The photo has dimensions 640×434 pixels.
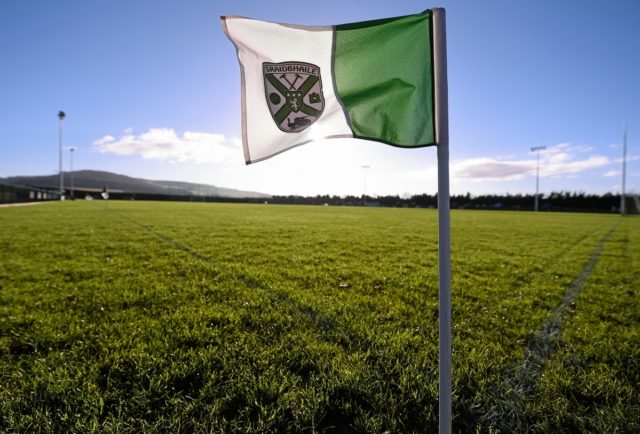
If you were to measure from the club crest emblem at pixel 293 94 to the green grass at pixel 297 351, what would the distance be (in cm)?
196

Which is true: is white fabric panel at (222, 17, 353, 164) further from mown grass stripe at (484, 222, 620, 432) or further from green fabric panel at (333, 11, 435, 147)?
mown grass stripe at (484, 222, 620, 432)

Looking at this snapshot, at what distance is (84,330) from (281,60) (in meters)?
3.31

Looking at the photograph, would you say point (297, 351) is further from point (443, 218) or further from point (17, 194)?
point (17, 194)

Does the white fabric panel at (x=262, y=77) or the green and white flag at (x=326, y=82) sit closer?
the green and white flag at (x=326, y=82)

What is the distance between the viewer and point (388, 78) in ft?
7.03

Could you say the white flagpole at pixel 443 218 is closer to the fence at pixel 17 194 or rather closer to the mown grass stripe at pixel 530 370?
the mown grass stripe at pixel 530 370

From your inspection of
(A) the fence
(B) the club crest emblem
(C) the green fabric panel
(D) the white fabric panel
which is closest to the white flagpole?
(C) the green fabric panel

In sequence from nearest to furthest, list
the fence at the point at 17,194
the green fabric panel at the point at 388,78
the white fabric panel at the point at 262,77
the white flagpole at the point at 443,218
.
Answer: the white flagpole at the point at 443,218 < the green fabric panel at the point at 388,78 < the white fabric panel at the point at 262,77 < the fence at the point at 17,194

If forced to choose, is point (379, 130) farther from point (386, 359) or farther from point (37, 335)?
point (37, 335)

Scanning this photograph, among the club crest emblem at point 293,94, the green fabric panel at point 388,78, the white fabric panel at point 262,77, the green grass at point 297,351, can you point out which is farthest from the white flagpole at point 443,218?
the club crest emblem at point 293,94

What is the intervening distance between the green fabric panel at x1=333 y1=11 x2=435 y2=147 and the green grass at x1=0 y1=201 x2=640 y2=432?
187 cm

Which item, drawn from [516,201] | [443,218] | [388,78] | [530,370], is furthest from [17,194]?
[516,201]

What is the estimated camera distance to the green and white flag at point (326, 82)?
2090mm

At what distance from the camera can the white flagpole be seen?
5.63ft
